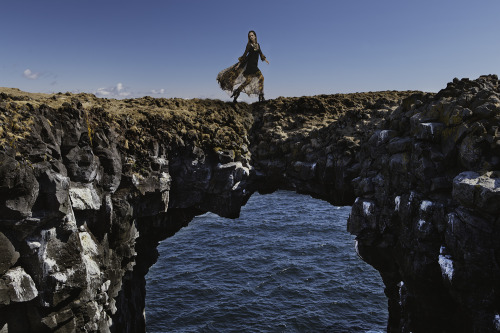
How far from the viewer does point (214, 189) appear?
1000 inches

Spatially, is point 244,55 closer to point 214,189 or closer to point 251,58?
point 251,58

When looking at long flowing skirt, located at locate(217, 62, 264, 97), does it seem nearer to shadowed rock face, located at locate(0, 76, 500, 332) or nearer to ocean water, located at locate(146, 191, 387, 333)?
shadowed rock face, located at locate(0, 76, 500, 332)

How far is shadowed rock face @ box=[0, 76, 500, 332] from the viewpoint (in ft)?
47.4

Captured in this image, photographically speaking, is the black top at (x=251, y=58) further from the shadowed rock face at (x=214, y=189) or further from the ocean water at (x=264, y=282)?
the ocean water at (x=264, y=282)

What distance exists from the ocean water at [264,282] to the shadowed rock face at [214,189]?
5.72 meters

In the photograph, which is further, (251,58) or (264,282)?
(264,282)

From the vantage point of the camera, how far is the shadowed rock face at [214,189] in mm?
14453

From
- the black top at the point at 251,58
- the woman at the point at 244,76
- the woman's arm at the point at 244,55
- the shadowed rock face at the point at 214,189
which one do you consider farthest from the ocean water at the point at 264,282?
the woman's arm at the point at 244,55

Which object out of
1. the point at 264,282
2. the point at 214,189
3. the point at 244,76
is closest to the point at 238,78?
the point at 244,76

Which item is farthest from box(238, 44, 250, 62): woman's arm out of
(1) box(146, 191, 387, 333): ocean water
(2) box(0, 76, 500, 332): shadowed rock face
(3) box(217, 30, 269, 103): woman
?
(1) box(146, 191, 387, 333): ocean water

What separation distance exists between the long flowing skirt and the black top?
0.27 metres

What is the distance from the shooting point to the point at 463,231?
48.5ft

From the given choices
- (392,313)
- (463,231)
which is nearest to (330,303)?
(392,313)

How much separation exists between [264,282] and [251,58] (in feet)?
68.2
